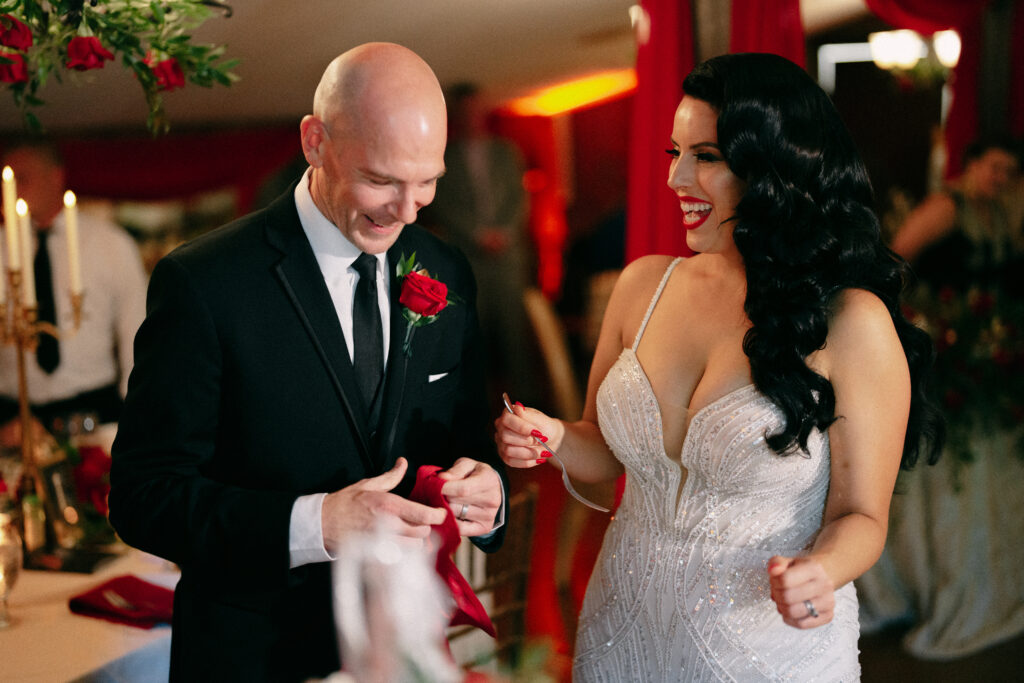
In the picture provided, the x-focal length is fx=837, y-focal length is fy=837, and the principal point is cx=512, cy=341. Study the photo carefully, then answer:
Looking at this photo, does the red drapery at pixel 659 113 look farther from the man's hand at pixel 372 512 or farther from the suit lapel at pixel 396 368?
the man's hand at pixel 372 512

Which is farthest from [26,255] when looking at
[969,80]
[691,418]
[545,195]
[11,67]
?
[545,195]

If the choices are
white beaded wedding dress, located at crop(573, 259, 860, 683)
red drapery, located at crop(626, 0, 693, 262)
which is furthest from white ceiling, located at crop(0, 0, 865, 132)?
white beaded wedding dress, located at crop(573, 259, 860, 683)

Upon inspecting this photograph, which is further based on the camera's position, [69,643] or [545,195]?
[545,195]

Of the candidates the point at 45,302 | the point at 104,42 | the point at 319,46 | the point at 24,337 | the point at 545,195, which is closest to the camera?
the point at 104,42

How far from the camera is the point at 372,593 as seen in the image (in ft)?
3.61

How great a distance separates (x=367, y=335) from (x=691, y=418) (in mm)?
604

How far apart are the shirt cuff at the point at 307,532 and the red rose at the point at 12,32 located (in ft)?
3.49

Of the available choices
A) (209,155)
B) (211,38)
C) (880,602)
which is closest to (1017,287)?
(880,602)

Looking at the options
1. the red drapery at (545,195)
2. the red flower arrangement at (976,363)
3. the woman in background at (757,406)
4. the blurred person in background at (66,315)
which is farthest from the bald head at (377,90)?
the red drapery at (545,195)

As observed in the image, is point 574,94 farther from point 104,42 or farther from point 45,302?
point 104,42

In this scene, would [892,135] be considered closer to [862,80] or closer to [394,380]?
[862,80]

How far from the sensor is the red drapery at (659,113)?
87.9 inches

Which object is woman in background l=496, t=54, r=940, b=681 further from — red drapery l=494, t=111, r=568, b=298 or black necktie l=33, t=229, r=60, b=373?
red drapery l=494, t=111, r=568, b=298

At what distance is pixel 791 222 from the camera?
146 cm
